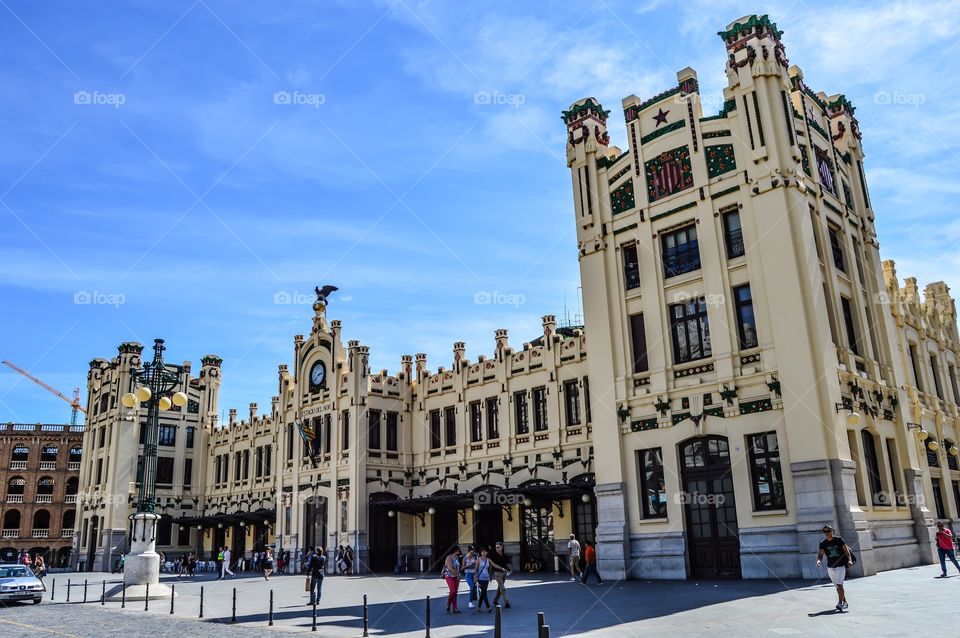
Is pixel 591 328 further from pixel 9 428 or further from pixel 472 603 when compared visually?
pixel 9 428

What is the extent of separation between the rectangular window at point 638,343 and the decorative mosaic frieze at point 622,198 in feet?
13.3

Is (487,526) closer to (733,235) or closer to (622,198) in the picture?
(622,198)

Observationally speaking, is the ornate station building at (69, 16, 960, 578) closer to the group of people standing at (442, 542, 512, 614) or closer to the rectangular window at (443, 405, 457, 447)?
the rectangular window at (443, 405, 457, 447)

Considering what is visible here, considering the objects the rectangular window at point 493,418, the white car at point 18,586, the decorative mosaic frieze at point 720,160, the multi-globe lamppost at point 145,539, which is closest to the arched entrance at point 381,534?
the rectangular window at point 493,418

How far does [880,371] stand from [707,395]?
6.97m

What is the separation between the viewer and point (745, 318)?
23594 mm

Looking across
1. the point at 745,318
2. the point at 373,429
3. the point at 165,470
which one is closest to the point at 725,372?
the point at 745,318

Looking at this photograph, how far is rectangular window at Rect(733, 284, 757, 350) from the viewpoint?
23.3 m

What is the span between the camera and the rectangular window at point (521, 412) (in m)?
35.9

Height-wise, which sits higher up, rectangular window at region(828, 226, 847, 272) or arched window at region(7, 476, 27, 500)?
rectangular window at region(828, 226, 847, 272)

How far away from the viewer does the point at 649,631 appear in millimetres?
13258

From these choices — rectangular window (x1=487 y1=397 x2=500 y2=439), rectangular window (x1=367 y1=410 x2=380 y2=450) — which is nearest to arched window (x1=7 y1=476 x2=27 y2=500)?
rectangular window (x1=367 y1=410 x2=380 y2=450)

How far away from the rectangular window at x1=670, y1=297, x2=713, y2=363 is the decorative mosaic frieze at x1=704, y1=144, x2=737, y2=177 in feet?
13.9

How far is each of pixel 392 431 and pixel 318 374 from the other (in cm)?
638
